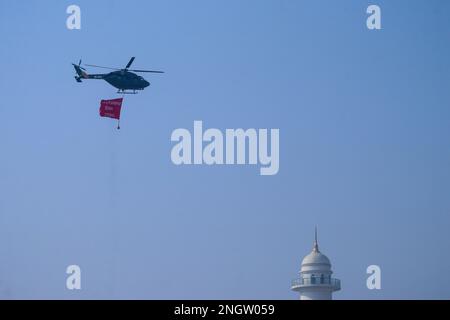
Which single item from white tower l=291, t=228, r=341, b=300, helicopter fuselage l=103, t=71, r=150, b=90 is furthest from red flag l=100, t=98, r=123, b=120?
white tower l=291, t=228, r=341, b=300

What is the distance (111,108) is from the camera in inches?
4717

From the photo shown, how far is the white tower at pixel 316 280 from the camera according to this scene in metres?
144

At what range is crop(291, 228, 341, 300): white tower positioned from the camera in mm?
143750

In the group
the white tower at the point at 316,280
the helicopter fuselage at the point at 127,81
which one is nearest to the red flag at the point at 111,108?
the helicopter fuselage at the point at 127,81

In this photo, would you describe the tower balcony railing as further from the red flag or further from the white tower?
the red flag

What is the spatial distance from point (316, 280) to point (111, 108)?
3710 centimetres

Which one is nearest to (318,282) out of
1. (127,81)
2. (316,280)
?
(316,280)

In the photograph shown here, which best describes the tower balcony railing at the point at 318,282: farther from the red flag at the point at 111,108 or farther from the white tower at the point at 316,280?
the red flag at the point at 111,108

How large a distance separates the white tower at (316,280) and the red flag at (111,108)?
34.6 m

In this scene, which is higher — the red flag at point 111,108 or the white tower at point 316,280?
the red flag at point 111,108
